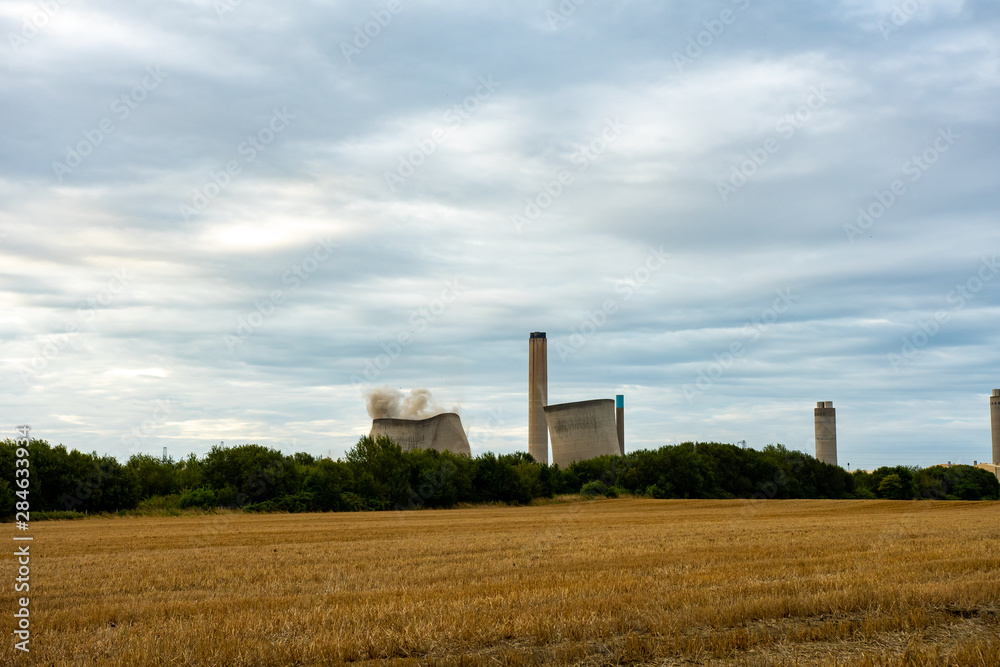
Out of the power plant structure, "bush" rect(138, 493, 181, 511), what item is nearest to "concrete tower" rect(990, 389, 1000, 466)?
the power plant structure

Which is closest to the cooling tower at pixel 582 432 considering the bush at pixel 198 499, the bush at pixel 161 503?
the bush at pixel 198 499

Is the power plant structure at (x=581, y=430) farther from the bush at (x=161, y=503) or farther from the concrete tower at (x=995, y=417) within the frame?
the concrete tower at (x=995, y=417)

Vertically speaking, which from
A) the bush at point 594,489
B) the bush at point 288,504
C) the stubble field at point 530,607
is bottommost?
the bush at point 594,489

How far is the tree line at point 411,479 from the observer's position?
51.9m

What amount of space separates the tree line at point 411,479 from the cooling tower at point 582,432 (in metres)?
6.76

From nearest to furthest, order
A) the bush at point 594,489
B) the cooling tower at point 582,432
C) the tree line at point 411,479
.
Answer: the tree line at point 411,479 → the bush at point 594,489 → the cooling tower at point 582,432

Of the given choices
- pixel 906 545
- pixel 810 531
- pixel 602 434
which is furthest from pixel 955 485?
pixel 906 545

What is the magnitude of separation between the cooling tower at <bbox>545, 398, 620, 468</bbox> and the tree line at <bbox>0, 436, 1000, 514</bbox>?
6.76m

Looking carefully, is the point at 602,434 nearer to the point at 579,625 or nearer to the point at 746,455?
the point at 746,455

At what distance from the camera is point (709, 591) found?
11812 millimetres

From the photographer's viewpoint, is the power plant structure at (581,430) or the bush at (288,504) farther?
the power plant structure at (581,430)

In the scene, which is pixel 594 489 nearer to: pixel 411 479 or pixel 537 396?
pixel 411 479

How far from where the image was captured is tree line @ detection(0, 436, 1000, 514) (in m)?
51.9

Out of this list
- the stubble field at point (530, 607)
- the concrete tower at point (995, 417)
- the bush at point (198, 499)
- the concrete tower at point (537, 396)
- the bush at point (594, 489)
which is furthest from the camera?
the concrete tower at point (995, 417)
